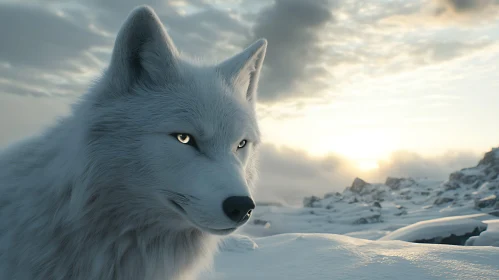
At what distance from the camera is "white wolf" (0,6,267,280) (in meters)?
2.27

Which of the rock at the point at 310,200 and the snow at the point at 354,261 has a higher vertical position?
the rock at the point at 310,200

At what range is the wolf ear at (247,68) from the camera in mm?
2949

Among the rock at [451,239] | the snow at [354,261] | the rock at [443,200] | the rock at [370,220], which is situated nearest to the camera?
the snow at [354,261]

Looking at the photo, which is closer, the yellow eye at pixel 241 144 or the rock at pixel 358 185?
the yellow eye at pixel 241 144

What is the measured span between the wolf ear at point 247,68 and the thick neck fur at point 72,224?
110 cm

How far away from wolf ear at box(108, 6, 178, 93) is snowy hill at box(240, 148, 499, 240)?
9.12 m

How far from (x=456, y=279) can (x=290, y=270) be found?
5.28 ft

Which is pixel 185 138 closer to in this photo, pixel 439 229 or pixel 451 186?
pixel 439 229

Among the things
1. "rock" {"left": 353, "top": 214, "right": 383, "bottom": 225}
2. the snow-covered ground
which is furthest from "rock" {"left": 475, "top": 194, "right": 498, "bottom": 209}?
the snow-covered ground

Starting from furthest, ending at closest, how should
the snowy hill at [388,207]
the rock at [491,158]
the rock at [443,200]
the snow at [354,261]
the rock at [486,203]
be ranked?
the rock at [491,158], the rock at [443,200], the rock at [486,203], the snowy hill at [388,207], the snow at [354,261]

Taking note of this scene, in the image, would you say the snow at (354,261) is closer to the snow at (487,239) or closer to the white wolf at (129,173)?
the white wolf at (129,173)

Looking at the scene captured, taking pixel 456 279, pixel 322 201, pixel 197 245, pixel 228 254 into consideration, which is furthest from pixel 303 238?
pixel 322 201

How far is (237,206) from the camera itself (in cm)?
199

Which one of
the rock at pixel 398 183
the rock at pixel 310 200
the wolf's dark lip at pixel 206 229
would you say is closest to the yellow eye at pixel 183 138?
the wolf's dark lip at pixel 206 229
